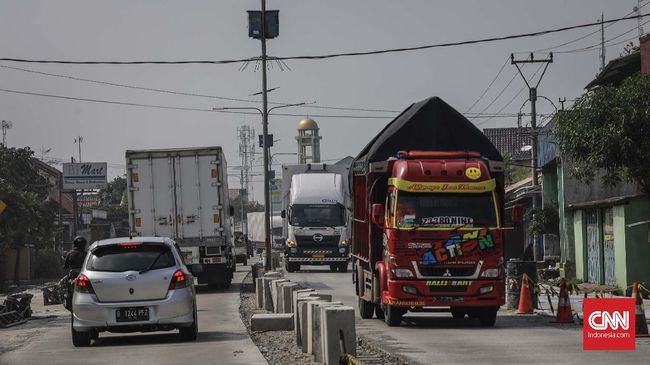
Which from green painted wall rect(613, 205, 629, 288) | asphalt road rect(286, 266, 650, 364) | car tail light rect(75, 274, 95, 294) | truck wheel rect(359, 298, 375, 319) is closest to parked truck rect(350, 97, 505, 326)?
asphalt road rect(286, 266, 650, 364)

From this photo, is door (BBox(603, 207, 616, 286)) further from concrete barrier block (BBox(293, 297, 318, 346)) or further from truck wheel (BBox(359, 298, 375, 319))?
concrete barrier block (BBox(293, 297, 318, 346))

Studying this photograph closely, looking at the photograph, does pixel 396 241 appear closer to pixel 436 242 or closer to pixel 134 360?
pixel 436 242

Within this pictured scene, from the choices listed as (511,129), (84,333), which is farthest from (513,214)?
(511,129)

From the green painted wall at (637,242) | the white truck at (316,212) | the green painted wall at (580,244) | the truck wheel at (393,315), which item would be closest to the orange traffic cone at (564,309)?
the truck wheel at (393,315)

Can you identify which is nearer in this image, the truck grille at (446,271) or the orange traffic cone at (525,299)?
the truck grille at (446,271)

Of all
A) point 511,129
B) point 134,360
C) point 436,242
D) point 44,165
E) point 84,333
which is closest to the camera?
point 134,360

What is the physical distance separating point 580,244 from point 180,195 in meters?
15.5

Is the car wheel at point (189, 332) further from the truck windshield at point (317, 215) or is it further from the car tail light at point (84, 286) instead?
the truck windshield at point (317, 215)

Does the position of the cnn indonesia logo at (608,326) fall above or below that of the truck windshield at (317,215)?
below

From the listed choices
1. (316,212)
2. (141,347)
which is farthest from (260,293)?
(316,212)

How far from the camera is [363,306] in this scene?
26.5m

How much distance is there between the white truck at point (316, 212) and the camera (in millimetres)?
51656

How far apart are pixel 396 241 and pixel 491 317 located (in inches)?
94.0

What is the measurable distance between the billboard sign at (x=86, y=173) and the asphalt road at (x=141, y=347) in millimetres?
88393
